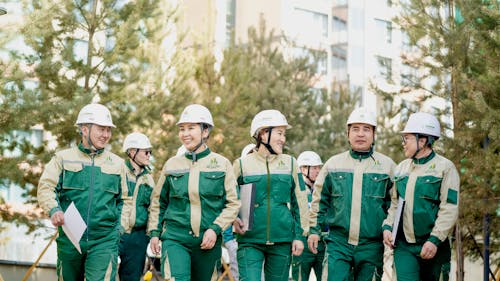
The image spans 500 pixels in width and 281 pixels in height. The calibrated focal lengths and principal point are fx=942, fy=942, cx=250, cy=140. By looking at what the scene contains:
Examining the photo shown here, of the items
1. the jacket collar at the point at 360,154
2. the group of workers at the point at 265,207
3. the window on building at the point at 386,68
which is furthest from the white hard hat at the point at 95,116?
the window on building at the point at 386,68

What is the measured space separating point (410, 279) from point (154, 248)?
252cm

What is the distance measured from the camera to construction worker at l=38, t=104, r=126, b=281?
9.05 m

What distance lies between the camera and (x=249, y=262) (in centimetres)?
948

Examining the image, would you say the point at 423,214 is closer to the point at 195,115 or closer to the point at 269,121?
the point at 269,121

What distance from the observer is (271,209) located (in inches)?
379

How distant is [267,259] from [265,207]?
1.77 feet

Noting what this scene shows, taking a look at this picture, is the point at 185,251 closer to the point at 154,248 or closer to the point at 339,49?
the point at 154,248

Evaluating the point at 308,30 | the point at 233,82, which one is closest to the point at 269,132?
the point at 233,82

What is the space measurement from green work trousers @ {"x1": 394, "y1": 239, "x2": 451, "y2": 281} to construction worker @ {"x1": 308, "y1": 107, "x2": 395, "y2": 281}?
197 mm

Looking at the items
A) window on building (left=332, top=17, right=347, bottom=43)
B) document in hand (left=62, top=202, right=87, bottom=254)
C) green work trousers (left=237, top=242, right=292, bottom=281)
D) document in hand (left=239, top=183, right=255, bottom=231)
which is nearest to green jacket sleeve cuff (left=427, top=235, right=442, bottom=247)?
green work trousers (left=237, top=242, right=292, bottom=281)

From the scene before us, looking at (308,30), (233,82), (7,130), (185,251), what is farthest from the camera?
(308,30)

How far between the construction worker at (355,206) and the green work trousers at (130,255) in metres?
3.23

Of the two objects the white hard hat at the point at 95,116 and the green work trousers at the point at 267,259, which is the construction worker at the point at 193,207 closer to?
the green work trousers at the point at 267,259

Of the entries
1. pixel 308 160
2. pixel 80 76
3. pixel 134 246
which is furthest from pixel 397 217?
pixel 80 76
